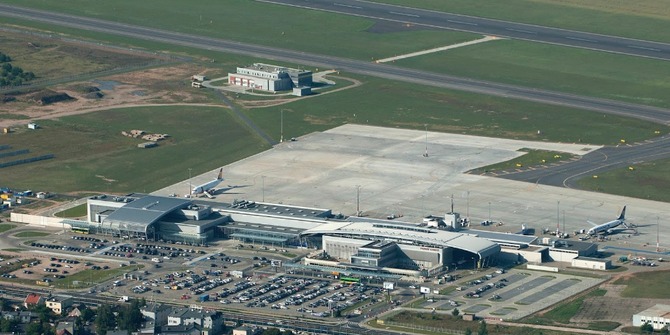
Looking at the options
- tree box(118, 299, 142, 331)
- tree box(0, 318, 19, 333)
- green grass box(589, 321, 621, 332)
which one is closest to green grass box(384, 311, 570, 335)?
green grass box(589, 321, 621, 332)

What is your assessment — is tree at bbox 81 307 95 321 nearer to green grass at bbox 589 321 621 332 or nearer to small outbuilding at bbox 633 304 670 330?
green grass at bbox 589 321 621 332

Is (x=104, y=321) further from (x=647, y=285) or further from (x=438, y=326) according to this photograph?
(x=647, y=285)

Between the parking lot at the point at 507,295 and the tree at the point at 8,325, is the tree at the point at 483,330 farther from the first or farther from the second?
the tree at the point at 8,325

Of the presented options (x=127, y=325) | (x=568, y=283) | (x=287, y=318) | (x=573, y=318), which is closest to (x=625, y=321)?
(x=573, y=318)

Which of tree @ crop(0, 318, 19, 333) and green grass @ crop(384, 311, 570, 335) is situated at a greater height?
green grass @ crop(384, 311, 570, 335)

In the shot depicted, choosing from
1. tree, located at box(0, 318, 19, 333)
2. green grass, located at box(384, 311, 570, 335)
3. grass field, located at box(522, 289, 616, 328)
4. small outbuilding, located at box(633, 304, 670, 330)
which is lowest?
tree, located at box(0, 318, 19, 333)

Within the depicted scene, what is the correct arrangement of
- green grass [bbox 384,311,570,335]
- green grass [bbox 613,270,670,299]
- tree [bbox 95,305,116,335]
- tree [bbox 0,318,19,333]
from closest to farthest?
tree [bbox 95,305,116,335] → tree [bbox 0,318,19,333] → green grass [bbox 384,311,570,335] → green grass [bbox 613,270,670,299]

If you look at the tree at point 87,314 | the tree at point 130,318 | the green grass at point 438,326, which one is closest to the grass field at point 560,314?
the green grass at point 438,326

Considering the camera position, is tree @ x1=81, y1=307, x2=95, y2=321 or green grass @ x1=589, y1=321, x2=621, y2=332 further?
tree @ x1=81, y1=307, x2=95, y2=321
